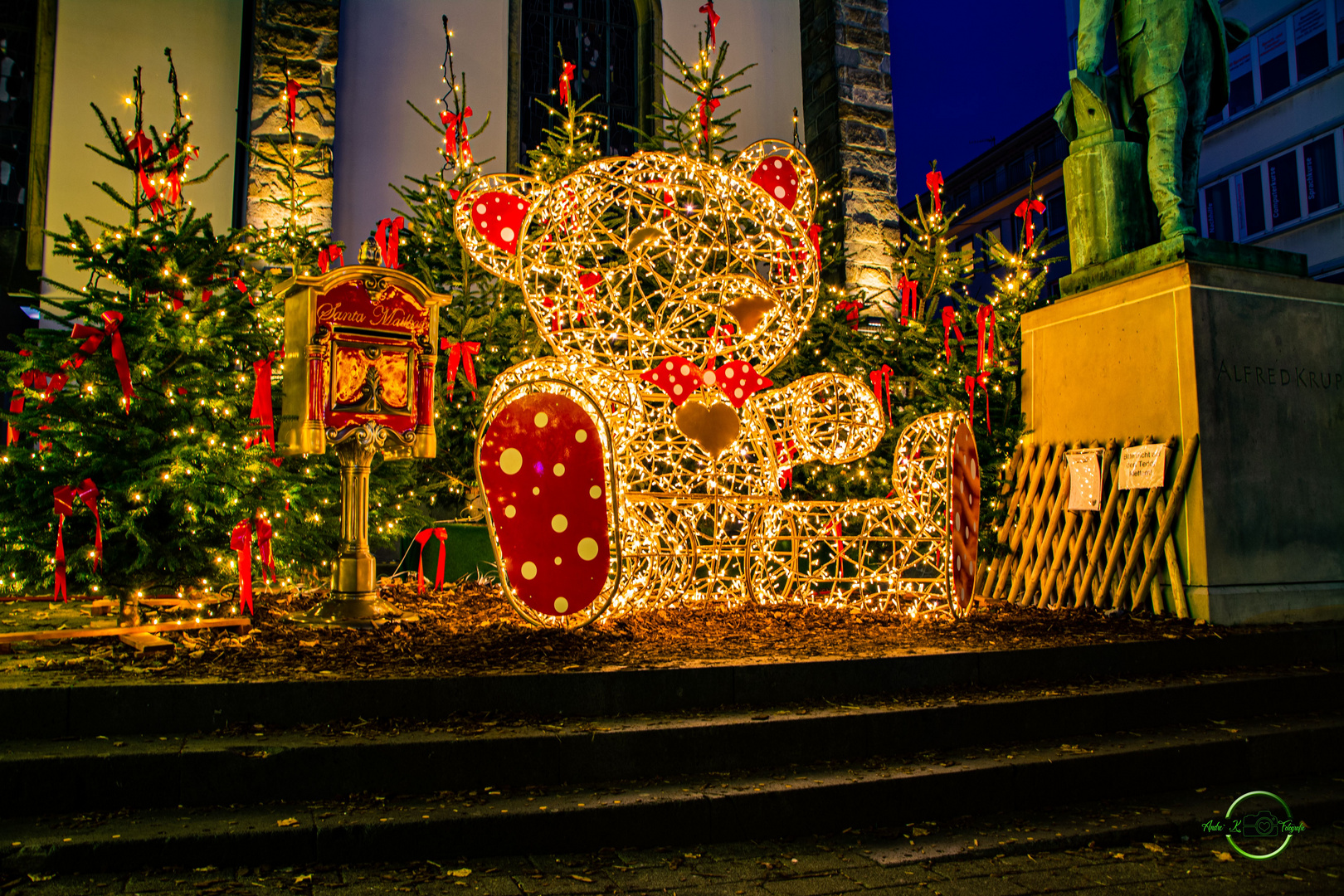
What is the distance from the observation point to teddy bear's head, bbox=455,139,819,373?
4469 millimetres

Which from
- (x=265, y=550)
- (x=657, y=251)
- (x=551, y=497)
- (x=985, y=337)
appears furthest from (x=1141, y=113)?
(x=265, y=550)

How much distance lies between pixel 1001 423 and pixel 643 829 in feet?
17.4

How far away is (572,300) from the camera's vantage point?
14.8 ft

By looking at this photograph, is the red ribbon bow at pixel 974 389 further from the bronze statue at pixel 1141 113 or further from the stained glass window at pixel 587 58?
the stained glass window at pixel 587 58

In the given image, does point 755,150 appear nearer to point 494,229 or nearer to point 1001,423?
point 494,229

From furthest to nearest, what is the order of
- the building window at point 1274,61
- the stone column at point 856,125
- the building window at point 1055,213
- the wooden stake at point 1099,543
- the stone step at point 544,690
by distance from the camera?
the building window at point 1055,213, the building window at point 1274,61, the stone column at point 856,125, the wooden stake at point 1099,543, the stone step at point 544,690

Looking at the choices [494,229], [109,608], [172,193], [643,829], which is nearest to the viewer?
[643,829]

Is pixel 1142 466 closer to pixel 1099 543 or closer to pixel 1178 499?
pixel 1178 499

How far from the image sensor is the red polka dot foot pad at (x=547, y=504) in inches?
156

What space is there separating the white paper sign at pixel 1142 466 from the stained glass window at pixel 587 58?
8122mm

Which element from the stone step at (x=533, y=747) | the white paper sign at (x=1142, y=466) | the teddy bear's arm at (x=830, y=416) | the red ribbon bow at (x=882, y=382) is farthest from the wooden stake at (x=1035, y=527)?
the stone step at (x=533, y=747)

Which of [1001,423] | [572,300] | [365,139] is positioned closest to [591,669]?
[572,300]

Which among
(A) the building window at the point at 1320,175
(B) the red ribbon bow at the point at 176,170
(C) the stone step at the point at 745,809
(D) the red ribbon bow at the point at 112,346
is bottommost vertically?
(C) the stone step at the point at 745,809

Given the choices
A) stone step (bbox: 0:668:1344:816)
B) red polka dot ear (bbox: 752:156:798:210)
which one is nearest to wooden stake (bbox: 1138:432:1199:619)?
stone step (bbox: 0:668:1344:816)
